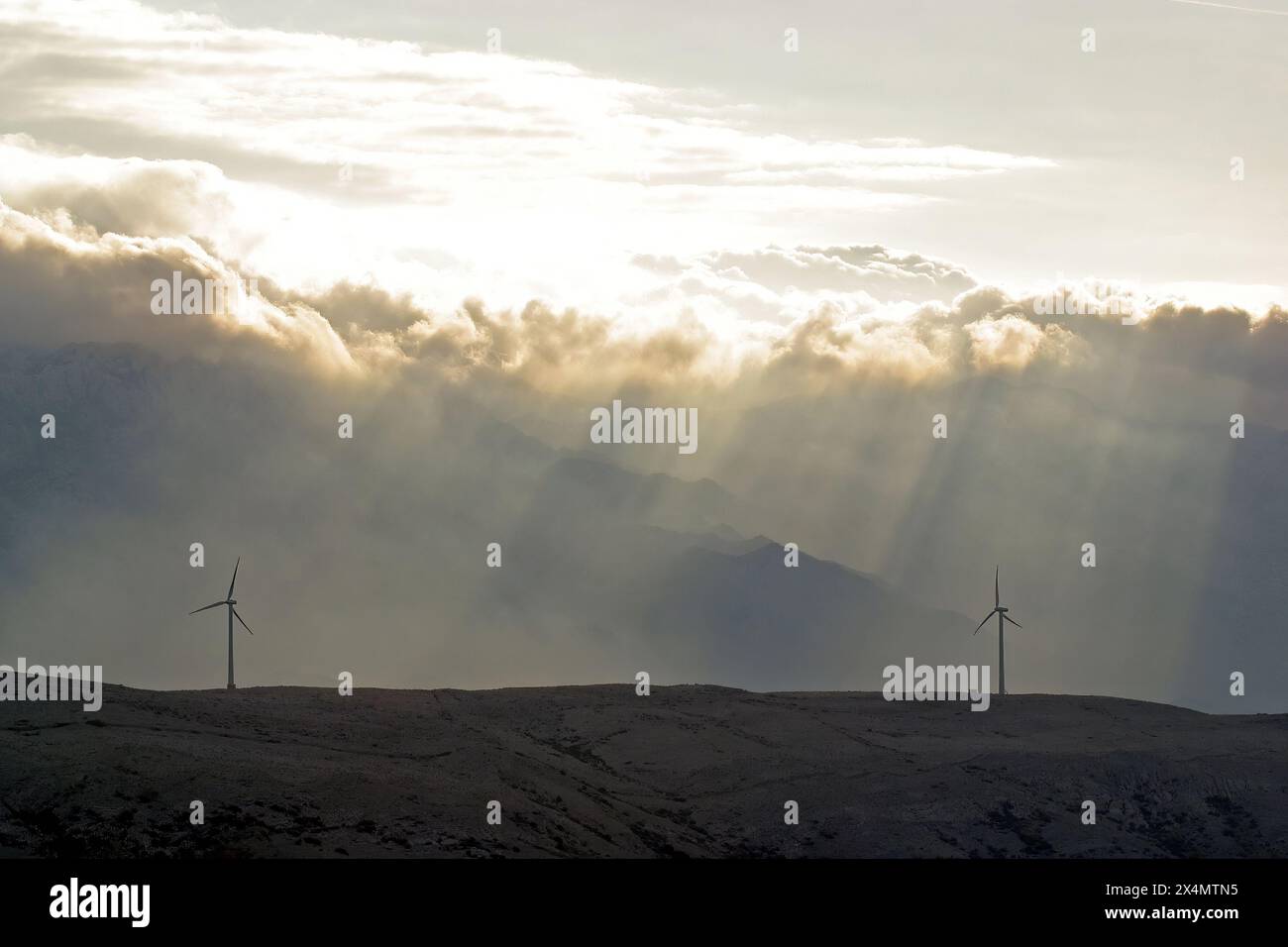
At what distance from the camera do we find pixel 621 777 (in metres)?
89.5

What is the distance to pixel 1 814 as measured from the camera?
60875mm

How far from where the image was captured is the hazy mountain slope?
64.3 m

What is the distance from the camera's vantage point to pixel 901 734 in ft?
340

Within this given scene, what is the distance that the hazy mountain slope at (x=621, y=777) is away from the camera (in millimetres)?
64312

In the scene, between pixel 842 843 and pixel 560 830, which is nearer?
pixel 560 830
